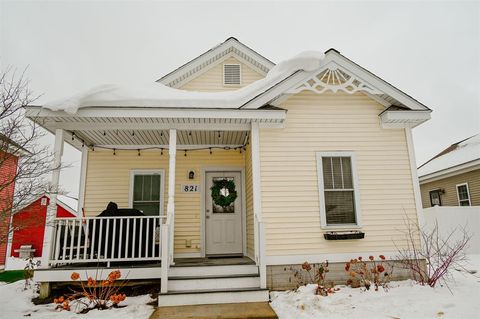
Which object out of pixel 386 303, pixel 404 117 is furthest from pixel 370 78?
pixel 386 303

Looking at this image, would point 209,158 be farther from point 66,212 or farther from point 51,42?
point 51,42

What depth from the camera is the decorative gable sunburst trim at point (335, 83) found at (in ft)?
20.3

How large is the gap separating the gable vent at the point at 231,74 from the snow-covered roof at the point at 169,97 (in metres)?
2.79

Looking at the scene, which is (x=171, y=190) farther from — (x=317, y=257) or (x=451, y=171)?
(x=451, y=171)

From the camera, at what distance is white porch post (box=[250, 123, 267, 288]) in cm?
532

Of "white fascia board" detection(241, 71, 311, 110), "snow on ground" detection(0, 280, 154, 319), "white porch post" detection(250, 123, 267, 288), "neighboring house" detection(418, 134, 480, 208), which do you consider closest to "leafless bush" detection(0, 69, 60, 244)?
"snow on ground" detection(0, 280, 154, 319)

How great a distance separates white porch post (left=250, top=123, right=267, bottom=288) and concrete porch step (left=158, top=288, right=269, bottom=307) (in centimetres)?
23

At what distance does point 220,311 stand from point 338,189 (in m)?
3.40

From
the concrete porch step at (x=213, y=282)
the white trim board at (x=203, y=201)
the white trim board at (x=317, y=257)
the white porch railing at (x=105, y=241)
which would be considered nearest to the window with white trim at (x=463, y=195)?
the white trim board at (x=317, y=257)

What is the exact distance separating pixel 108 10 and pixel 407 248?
2724 centimetres

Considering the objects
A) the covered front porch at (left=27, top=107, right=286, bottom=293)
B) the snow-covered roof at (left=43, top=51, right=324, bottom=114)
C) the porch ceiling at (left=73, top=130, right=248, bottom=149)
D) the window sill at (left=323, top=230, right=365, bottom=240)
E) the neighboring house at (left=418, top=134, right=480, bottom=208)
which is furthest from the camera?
the neighboring house at (left=418, top=134, right=480, bottom=208)

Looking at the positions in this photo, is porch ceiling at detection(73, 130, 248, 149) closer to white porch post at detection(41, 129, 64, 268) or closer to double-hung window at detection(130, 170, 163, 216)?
double-hung window at detection(130, 170, 163, 216)

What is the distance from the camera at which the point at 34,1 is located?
811 inches

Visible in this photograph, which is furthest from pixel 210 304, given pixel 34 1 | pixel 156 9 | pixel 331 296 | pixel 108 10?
pixel 156 9
